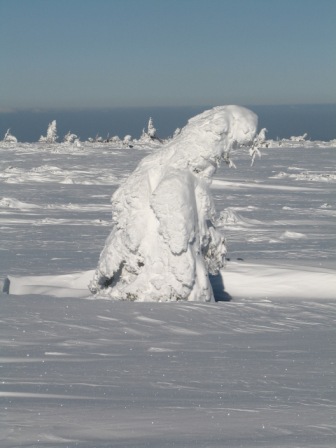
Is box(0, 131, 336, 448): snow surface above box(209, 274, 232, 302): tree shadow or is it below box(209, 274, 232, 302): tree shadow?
above

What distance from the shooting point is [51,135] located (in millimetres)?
64688

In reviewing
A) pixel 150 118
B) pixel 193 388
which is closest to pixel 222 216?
pixel 193 388

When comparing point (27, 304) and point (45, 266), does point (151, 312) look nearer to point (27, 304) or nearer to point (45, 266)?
point (27, 304)

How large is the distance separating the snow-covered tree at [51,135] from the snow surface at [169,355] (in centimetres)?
4309

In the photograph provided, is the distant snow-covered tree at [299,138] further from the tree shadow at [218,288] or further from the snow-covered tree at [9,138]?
the tree shadow at [218,288]

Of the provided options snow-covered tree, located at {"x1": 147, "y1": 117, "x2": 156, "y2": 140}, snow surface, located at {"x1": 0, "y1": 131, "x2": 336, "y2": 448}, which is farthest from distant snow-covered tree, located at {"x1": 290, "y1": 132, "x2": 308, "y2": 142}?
snow surface, located at {"x1": 0, "y1": 131, "x2": 336, "y2": 448}

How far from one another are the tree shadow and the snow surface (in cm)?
4

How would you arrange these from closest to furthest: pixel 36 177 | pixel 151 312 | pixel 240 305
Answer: pixel 151 312
pixel 240 305
pixel 36 177

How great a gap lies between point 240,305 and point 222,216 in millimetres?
14209

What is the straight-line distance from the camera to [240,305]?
11.2 metres

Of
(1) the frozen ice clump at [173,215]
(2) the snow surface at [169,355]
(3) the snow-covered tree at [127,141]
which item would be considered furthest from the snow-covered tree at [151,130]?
(1) the frozen ice clump at [173,215]

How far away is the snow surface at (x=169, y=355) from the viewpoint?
4.93m

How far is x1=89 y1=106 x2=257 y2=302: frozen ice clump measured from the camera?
11.6m

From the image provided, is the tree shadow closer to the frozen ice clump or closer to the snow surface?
the snow surface
